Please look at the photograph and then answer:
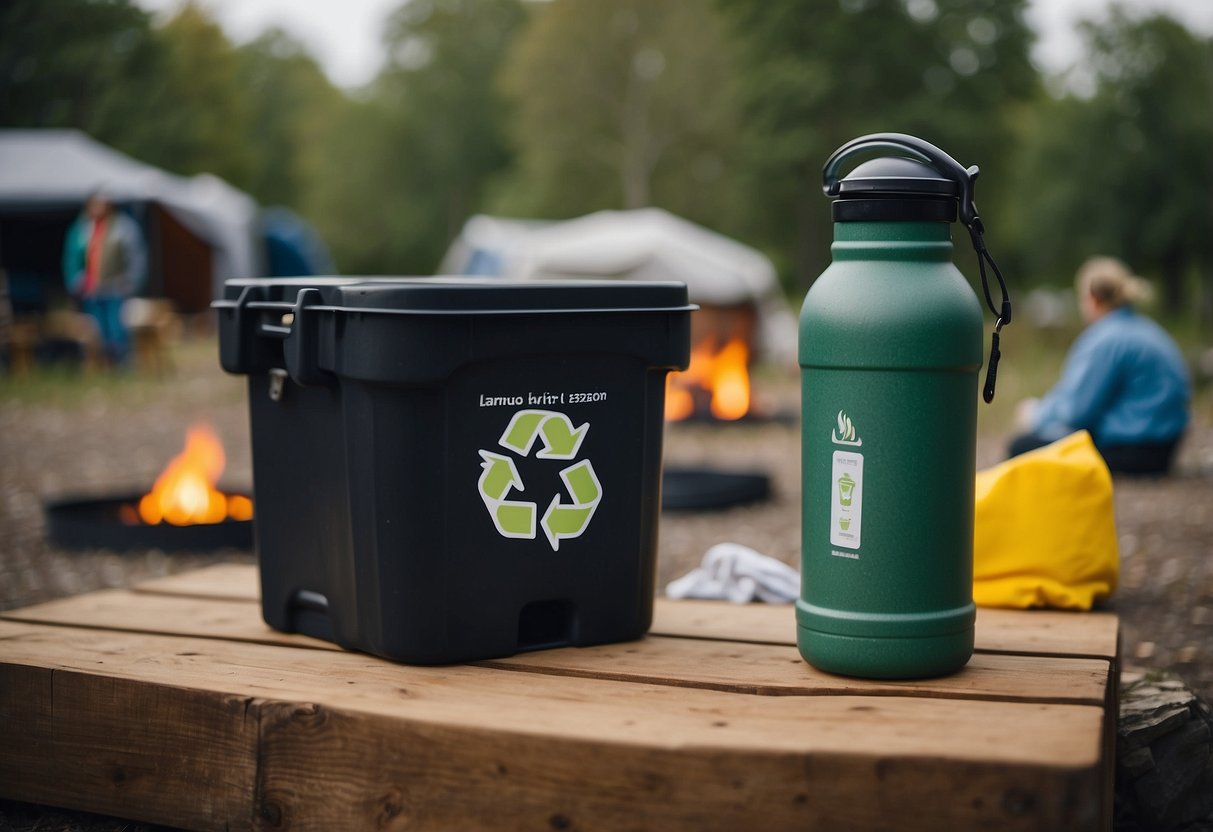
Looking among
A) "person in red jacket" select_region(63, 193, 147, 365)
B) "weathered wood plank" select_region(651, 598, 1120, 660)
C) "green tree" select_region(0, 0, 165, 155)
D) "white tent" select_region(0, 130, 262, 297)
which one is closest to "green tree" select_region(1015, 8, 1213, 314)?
"green tree" select_region(0, 0, 165, 155)

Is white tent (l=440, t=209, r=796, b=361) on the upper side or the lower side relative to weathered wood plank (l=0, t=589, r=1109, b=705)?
upper

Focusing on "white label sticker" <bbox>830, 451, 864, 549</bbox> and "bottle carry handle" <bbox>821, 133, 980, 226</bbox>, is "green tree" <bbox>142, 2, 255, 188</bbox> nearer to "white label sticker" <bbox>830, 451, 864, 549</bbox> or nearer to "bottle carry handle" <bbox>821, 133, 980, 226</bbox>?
"bottle carry handle" <bbox>821, 133, 980, 226</bbox>

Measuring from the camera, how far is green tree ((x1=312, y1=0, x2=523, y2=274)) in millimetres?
45531

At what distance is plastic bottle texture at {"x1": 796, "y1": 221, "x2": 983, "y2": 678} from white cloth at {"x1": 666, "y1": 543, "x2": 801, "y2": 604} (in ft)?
3.36

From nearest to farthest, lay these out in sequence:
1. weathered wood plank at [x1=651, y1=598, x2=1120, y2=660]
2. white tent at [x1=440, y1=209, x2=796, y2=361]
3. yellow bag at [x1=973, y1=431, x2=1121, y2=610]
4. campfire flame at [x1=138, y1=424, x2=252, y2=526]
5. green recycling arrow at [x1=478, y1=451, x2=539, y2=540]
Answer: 1. green recycling arrow at [x1=478, y1=451, x2=539, y2=540]
2. weathered wood plank at [x1=651, y1=598, x2=1120, y2=660]
3. yellow bag at [x1=973, y1=431, x2=1121, y2=610]
4. campfire flame at [x1=138, y1=424, x2=252, y2=526]
5. white tent at [x1=440, y1=209, x2=796, y2=361]

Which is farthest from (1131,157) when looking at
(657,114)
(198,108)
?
(198,108)

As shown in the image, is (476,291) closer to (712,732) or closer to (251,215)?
(712,732)

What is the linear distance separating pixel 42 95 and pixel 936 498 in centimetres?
2039

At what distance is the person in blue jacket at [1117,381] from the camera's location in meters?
7.29

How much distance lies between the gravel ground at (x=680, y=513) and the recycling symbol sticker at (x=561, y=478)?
106cm

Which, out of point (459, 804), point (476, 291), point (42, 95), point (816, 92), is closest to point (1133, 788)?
point (459, 804)

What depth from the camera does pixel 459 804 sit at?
7.13ft

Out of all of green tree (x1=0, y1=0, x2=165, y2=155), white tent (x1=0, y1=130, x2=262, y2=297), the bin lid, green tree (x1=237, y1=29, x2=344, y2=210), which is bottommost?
the bin lid

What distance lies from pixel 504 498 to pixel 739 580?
1.13 metres
